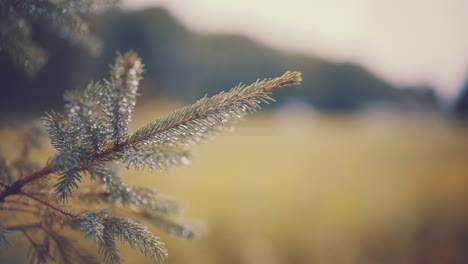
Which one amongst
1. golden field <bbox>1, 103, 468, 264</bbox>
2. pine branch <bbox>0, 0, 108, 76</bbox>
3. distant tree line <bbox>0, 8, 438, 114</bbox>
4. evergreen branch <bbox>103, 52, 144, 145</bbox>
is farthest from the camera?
distant tree line <bbox>0, 8, 438, 114</bbox>

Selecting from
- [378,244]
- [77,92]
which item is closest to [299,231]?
[378,244]

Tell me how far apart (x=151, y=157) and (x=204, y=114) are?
88 millimetres

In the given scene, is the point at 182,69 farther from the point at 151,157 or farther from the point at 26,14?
the point at 151,157

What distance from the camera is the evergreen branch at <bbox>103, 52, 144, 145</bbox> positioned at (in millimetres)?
275

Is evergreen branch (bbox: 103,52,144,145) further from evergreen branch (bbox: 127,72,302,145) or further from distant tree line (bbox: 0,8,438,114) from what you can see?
distant tree line (bbox: 0,8,438,114)

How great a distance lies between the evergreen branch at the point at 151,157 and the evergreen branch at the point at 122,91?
32 mm

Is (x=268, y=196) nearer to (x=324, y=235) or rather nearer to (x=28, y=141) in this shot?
(x=324, y=235)

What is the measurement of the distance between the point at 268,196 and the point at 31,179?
2558mm

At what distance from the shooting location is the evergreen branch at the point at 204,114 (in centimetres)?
32

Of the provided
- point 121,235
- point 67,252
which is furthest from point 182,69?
point 121,235

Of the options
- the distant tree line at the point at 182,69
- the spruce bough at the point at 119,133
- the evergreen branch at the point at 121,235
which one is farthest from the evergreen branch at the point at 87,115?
the distant tree line at the point at 182,69

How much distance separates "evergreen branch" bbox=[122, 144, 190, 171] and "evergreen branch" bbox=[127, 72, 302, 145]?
1 cm

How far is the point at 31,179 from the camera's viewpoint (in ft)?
1.16

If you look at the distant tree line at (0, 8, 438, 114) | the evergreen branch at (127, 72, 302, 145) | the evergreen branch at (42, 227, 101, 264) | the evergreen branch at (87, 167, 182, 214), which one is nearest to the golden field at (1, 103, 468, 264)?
the evergreen branch at (87, 167, 182, 214)
